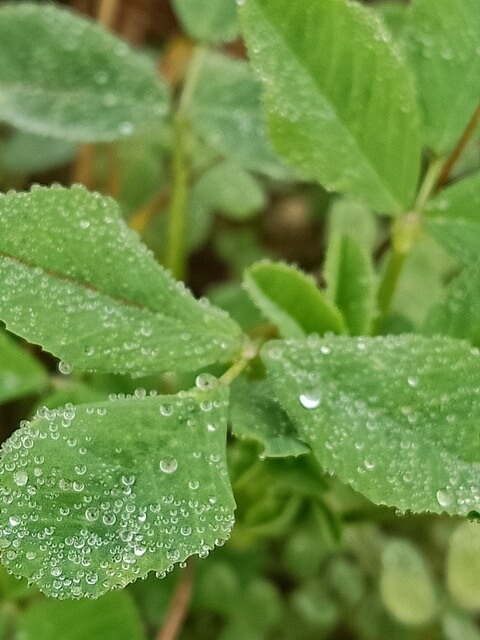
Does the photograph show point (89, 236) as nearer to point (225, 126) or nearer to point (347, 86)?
point (347, 86)

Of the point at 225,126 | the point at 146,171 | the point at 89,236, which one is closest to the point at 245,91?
the point at 225,126

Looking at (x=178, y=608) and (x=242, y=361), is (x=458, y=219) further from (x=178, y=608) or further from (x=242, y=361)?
(x=178, y=608)

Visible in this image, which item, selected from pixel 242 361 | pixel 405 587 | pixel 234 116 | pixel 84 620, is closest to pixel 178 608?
pixel 84 620

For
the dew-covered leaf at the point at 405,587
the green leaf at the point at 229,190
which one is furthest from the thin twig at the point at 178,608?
the green leaf at the point at 229,190

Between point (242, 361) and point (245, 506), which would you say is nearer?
point (242, 361)

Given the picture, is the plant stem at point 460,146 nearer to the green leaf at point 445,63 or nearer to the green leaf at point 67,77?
the green leaf at point 445,63

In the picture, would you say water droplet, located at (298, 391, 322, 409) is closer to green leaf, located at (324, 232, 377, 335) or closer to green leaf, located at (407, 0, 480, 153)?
green leaf, located at (324, 232, 377, 335)
